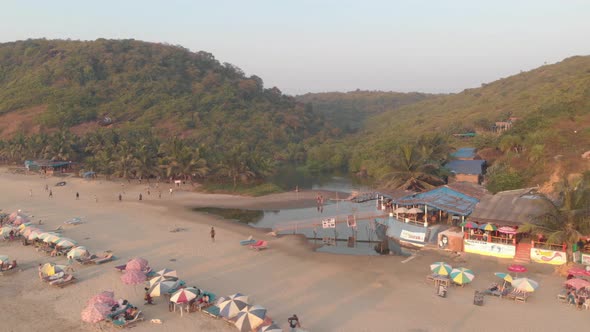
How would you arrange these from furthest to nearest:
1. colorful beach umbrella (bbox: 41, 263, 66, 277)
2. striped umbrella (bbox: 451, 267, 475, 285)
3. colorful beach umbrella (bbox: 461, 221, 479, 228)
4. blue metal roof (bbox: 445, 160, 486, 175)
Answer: blue metal roof (bbox: 445, 160, 486, 175) < colorful beach umbrella (bbox: 461, 221, 479, 228) < colorful beach umbrella (bbox: 41, 263, 66, 277) < striped umbrella (bbox: 451, 267, 475, 285)

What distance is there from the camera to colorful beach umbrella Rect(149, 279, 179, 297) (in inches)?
830

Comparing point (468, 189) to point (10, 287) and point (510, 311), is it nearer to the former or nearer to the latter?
point (510, 311)

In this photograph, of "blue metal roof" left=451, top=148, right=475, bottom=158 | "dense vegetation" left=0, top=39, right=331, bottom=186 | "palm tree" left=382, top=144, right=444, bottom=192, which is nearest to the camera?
"palm tree" left=382, top=144, right=444, bottom=192

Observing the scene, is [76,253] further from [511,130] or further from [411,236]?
[511,130]

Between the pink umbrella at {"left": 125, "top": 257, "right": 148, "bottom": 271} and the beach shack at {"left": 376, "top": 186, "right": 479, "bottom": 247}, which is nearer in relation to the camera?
the pink umbrella at {"left": 125, "top": 257, "right": 148, "bottom": 271}

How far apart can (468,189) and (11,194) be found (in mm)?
54039

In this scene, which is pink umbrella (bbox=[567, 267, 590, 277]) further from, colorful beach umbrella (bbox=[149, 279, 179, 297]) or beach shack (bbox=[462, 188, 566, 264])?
colorful beach umbrella (bbox=[149, 279, 179, 297])

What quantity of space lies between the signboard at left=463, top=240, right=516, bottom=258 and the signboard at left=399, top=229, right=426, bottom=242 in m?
3.76

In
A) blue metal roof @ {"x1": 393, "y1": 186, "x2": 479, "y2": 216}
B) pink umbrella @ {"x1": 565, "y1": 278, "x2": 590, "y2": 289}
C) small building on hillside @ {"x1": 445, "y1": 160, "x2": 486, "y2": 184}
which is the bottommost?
pink umbrella @ {"x1": 565, "y1": 278, "x2": 590, "y2": 289}

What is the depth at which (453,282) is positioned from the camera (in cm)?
2420

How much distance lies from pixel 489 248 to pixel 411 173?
15.0 meters

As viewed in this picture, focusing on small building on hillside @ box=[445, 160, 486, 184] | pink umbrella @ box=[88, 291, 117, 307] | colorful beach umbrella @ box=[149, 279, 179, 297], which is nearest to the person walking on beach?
colorful beach umbrella @ box=[149, 279, 179, 297]

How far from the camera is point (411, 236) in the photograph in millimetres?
34000

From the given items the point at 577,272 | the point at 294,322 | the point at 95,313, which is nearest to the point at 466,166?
the point at 577,272
